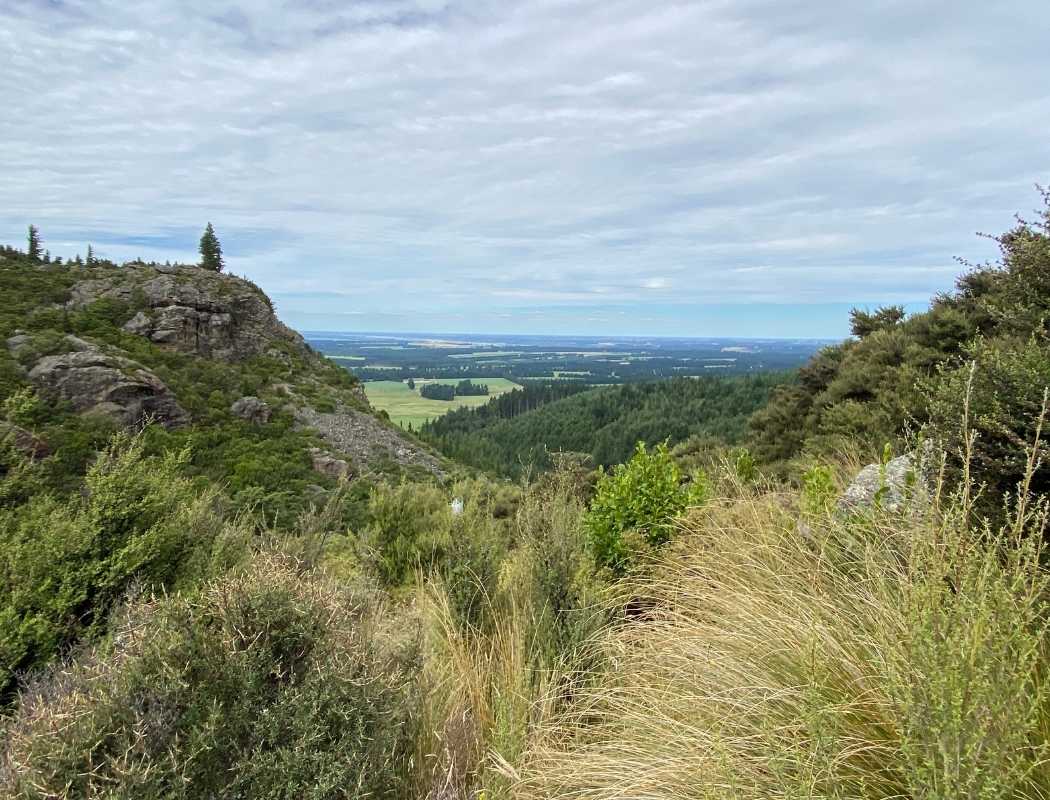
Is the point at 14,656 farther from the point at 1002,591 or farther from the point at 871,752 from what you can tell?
the point at 1002,591

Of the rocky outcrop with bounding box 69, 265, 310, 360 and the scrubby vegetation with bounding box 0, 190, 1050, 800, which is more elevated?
the rocky outcrop with bounding box 69, 265, 310, 360

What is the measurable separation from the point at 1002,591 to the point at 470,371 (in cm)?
16774

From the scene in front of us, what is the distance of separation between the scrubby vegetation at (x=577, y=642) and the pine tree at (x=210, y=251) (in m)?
36.5

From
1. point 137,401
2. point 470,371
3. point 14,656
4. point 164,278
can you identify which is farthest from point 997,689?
point 470,371

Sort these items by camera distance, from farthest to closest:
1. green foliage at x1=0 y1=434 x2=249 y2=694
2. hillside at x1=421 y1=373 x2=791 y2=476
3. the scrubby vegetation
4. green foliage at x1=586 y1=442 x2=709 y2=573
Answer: hillside at x1=421 y1=373 x2=791 y2=476, green foliage at x1=586 y1=442 x2=709 y2=573, green foliage at x1=0 y1=434 x2=249 y2=694, the scrubby vegetation

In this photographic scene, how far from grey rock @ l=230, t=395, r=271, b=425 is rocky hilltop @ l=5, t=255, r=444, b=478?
45 mm

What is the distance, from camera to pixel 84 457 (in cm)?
1714

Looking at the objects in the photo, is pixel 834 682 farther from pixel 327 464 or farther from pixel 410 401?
pixel 410 401

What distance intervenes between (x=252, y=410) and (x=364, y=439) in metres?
5.33

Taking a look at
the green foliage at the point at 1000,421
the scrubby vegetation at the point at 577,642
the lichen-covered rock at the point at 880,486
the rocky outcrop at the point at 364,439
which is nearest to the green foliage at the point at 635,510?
A: the scrubby vegetation at the point at 577,642

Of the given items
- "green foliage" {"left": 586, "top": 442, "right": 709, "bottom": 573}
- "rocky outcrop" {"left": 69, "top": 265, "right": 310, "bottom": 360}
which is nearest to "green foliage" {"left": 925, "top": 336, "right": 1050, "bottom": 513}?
"green foliage" {"left": 586, "top": 442, "right": 709, "bottom": 573}

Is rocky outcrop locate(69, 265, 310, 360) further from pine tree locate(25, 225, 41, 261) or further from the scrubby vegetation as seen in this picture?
the scrubby vegetation

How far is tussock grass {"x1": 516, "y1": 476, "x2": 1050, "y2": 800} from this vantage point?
1426 millimetres

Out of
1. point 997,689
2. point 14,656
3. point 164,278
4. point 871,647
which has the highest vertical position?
point 164,278
